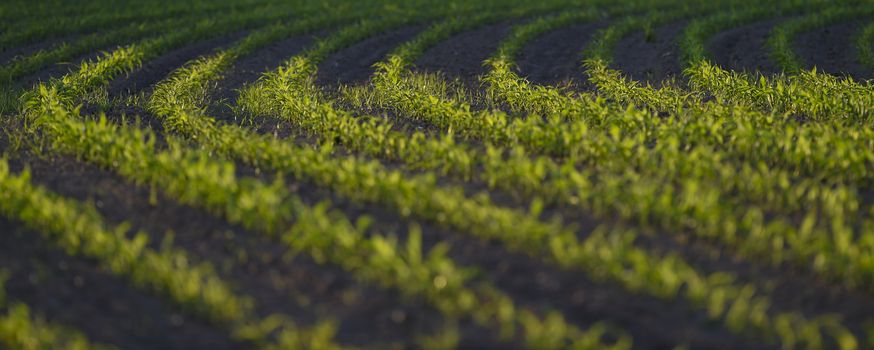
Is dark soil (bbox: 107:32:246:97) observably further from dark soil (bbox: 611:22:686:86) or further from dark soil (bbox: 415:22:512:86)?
dark soil (bbox: 611:22:686:86)

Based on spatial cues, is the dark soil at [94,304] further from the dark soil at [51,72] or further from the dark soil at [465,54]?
the dark soil at [465,54]

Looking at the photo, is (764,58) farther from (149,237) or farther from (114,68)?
(149,237)

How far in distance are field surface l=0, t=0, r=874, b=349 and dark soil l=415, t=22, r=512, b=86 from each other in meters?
0.64

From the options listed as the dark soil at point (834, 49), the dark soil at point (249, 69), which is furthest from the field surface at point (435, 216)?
the dark soil at point (834, 49)

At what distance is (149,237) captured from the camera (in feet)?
21.4

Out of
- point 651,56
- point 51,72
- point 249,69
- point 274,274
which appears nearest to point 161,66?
point 249,69

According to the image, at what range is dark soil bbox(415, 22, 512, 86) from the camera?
13521 millimetres

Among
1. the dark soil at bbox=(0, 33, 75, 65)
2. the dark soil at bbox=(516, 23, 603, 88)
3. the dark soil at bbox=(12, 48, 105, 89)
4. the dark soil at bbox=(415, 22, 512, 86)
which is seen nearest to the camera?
the dark soil at bbox=(12, 48, 105, 89)

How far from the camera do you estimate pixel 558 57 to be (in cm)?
1439

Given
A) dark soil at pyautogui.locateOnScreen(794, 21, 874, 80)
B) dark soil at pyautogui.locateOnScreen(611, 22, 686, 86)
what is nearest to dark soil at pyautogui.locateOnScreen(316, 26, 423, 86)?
dark soil at pyautogui.locateOnScreen(611, 22, 686, 86)

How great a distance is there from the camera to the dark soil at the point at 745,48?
13.5 m

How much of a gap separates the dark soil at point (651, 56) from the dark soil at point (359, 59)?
11.3 ft

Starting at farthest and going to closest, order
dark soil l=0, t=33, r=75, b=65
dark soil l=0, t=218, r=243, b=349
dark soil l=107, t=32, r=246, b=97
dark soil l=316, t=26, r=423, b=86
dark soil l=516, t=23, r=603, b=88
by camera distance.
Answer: dark soil l=0, t=33, r=75, b=65 → dark soil l=316, t=26, r=423, b=86 → dark soil l=516, t=23, r=603, b=88 → dark soil l=107, t=32, r=246, b=97 → dark soil l=0, t=218, r=243, b=349

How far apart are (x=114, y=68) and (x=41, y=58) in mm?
1741
